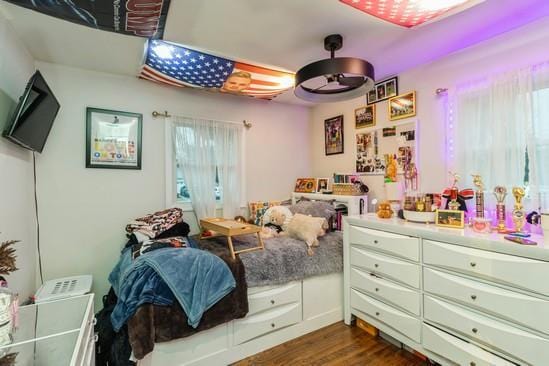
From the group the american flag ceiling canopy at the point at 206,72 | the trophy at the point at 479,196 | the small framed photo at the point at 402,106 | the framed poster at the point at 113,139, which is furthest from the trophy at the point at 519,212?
the framed poster at the point at 113,139

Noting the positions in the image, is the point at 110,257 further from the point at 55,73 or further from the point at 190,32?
the point at 190,32

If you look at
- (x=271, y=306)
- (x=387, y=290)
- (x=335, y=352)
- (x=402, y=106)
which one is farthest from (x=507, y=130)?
(x=271, y=306)

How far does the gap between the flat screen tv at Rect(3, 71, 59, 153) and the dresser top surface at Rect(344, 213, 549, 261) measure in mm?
2435

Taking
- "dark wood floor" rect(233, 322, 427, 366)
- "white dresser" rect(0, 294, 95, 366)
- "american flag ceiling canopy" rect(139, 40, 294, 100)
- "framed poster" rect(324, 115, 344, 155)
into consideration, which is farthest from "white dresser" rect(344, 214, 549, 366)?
"white dresser" rect(0, 294, 95, 366)

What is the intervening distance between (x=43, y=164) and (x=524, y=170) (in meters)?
3.69

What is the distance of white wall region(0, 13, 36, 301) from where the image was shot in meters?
1.62

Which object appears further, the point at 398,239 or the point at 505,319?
the point at 398,239

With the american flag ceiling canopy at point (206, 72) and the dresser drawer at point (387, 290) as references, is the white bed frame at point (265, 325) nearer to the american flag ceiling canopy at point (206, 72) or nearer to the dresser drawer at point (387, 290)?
the dresser drawer at point (387, 290)

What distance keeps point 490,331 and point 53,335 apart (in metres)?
2.19

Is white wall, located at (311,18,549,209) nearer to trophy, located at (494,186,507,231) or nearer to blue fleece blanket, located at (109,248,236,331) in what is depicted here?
trophy, located at (494,186,507,231)

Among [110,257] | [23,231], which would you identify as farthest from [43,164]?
[110,257]

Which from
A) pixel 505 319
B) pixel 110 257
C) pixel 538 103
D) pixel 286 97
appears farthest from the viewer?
pixel 286 97

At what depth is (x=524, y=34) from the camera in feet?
5.94

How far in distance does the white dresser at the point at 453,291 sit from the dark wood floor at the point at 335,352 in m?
0.13
